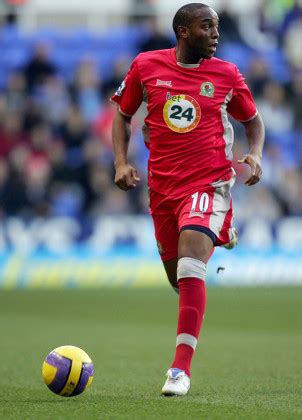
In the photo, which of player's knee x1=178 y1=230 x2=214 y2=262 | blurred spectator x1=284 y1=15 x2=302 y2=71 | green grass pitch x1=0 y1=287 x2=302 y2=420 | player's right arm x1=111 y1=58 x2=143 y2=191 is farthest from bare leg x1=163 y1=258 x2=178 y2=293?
blurred spectator x1=284 y1=15 x2=302 y2=71

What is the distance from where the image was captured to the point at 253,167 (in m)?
6.97

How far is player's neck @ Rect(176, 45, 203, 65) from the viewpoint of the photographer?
23.1 ft

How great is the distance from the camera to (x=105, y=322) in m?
13.0

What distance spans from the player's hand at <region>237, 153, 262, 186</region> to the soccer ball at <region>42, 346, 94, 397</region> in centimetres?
151

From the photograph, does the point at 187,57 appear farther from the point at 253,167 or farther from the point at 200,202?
the point at 200,202

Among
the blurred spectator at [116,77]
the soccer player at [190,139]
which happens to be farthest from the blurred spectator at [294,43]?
the soccer player at [190,139]

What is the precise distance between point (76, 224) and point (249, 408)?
40.1 feet

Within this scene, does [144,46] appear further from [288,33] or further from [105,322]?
[105,322]

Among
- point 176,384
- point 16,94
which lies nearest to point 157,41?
point 16,94

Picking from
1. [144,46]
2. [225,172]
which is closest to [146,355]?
[225,172]

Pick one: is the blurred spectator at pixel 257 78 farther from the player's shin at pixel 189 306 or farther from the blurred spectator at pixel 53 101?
the player's shin at pixel 189 306

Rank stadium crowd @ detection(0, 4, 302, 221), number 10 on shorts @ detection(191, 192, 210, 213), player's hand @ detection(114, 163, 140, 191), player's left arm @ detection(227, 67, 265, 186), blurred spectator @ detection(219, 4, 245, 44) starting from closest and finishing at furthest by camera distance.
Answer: number 10 on shorts @ detection(191, 192, 210, 213) → player's hand @ detection(114, 163, 140, 191) → player's left arm @ detection(227, 67, 265, 186) → stadium crowd @ detection(0, 4, 302, 221) → blurred spectator @ detection(219, 4, 245, 44)

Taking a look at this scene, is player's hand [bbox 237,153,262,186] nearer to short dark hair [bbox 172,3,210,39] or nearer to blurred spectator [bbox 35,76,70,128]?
short dark hair [bbox 172,3,210,39]

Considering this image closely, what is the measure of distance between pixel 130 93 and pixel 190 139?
0.55 meters
